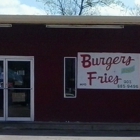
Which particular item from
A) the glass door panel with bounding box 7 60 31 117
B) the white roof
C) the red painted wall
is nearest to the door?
the glass door panel with bounding box 7 60 31 117

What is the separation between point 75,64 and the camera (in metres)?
16.1

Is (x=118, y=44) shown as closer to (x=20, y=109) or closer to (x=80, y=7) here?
(x=20, y=109)

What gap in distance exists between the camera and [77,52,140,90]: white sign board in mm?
16047

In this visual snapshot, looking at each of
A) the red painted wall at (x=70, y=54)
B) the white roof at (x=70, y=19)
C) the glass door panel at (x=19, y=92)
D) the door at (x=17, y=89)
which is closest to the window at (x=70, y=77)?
the red painted wall at (x=70, y=54)

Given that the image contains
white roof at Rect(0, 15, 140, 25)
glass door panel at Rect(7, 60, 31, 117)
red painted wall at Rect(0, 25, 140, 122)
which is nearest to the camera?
white roof at Rect(0, 15, 140, 25)

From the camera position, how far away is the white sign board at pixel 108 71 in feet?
52.6

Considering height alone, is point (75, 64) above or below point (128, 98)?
above

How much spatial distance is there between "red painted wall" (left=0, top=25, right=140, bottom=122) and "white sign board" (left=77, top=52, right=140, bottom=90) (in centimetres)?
20

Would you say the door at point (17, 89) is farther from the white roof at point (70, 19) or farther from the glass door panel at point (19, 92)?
the white roof at point (70, 19)

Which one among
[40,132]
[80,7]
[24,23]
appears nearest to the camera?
[40,132]

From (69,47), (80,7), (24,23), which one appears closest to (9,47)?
(24,23)

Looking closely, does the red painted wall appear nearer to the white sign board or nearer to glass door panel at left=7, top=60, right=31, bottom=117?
the white sign board

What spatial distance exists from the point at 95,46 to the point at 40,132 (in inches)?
137

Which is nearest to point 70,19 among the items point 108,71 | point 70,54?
point 70,54
